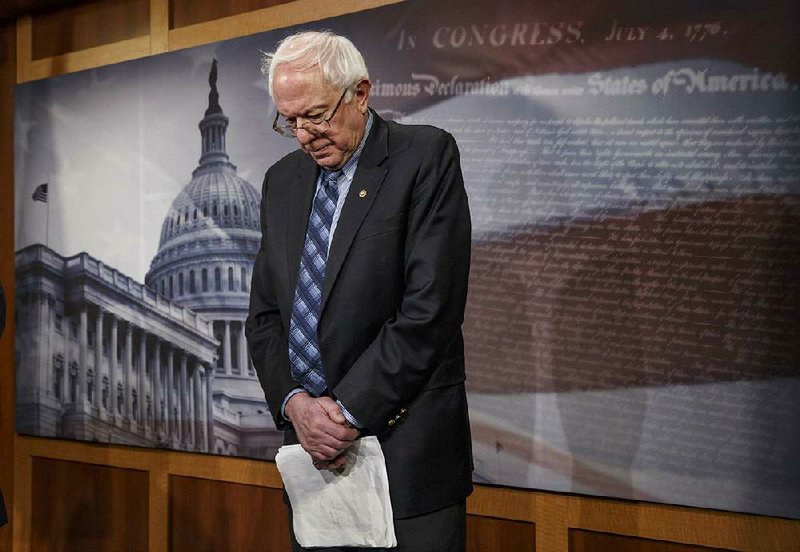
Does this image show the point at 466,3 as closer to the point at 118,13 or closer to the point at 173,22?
the point at 173,22

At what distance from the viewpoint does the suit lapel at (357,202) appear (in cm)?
167

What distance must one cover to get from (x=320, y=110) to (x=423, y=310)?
0.41 metres

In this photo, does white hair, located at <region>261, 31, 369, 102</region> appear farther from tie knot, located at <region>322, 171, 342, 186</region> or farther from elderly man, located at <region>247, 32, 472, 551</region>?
tie knot, located at <region>322, 171, 342, 186</region>

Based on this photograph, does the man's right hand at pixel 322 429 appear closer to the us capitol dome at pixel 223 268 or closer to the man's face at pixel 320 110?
the man's face at pixel 320 110

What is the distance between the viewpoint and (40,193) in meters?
3.72

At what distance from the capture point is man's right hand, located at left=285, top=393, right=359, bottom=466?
1.62 metres

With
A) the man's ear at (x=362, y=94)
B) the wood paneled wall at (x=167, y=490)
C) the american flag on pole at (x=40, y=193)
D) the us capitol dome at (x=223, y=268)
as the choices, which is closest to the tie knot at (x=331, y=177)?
the man's ear at (x=362, y=94)

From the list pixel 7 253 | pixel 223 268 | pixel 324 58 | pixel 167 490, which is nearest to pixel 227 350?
pixel 223 268

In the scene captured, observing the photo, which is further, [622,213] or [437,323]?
[622,213]

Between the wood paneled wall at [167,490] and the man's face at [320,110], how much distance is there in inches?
49.7

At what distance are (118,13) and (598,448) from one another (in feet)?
8.02

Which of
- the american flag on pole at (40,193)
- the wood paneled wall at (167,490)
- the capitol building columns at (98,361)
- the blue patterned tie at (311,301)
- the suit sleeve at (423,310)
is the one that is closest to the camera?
the suit sleeve at (423,310)

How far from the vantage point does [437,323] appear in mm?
1624

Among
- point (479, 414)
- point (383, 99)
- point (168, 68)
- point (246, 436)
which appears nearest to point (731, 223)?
point (479, 414)
